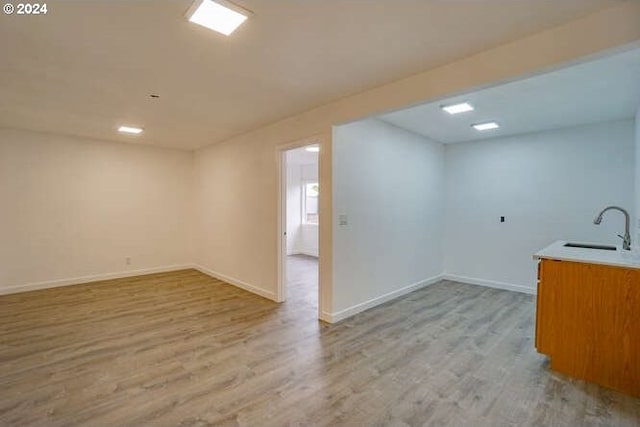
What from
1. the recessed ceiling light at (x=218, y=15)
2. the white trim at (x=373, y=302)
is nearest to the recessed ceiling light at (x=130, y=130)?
the recessed ceiling light at (x=218, y=15)

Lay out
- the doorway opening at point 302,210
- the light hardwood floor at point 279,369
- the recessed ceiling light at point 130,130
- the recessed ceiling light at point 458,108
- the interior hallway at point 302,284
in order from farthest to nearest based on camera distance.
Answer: the doorway opening at point 302,210 < the recessed ceiling light at point 130,130 < the interior hallway at point 302,284 < the recessed ceiling light at point 458,108 < the light hardwood floor at point 279,369

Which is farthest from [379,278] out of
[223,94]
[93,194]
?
[93,194]

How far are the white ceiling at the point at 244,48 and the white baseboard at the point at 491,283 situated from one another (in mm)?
4038

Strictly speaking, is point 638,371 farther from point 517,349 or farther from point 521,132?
point 521,132

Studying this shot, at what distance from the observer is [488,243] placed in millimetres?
5215

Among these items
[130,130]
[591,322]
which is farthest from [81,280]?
[591,322]

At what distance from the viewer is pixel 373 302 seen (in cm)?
411

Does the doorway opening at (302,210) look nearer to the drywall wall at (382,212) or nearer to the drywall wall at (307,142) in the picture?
the drywall wall at (307,142)

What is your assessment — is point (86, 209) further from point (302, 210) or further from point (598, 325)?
point (598, 325)

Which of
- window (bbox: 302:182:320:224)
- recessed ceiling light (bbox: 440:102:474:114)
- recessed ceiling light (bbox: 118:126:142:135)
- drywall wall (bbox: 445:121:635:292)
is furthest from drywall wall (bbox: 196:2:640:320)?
window (bbox: 302:182:320:224)

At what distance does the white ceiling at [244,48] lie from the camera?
1791 mm

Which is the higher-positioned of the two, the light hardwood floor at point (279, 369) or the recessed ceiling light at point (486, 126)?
the recessed ceiling light at point (486, 126)

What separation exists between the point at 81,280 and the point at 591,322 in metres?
6.92

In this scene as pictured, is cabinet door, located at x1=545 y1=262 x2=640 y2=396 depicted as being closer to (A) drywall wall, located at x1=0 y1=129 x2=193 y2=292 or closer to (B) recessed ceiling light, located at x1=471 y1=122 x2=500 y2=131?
(B) recessed ceiling light, located at x1=471 y1=122 x2=500 y2=131
